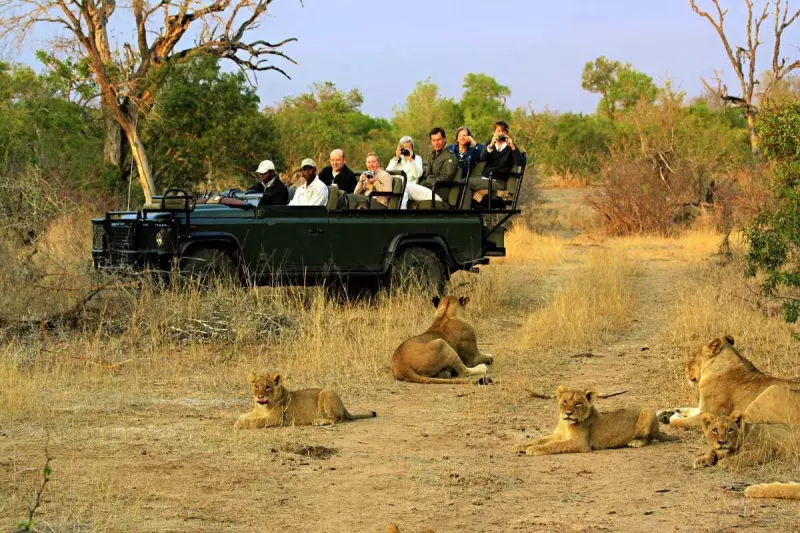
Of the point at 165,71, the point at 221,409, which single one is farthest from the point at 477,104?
the point at 221,409

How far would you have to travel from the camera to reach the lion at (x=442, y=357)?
10352 millimetres

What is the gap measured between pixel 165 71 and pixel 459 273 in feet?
39.9

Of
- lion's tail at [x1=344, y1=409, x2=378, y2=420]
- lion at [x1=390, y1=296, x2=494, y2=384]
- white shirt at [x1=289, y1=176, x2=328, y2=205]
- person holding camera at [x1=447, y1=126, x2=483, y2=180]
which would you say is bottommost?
lion's tail at [x1=344, y1=409, x2=378, y2=420]

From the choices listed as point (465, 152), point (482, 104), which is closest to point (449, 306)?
point (465, 152)

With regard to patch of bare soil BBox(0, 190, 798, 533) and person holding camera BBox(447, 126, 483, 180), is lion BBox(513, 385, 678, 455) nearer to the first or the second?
patch of bare soil BBox(0, 190, 798, 533)

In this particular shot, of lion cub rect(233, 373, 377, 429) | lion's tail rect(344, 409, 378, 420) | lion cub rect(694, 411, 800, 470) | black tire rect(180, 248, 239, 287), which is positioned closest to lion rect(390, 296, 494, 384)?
lion's tail rect(344, 409, 378, 420)

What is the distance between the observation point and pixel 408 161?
51.5 feet

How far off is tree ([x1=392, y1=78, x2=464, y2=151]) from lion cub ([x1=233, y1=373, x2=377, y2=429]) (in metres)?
41.2

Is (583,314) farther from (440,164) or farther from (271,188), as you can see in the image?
(271,188)

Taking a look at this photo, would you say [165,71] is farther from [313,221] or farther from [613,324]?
[613,324]

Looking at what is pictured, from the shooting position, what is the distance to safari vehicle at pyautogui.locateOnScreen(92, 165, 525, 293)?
42.4 ft

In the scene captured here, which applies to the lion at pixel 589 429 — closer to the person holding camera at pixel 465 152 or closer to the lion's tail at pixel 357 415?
the lion's tail at pixel 357 415

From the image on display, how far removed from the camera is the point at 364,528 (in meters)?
5.95

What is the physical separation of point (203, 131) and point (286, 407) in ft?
62.8
